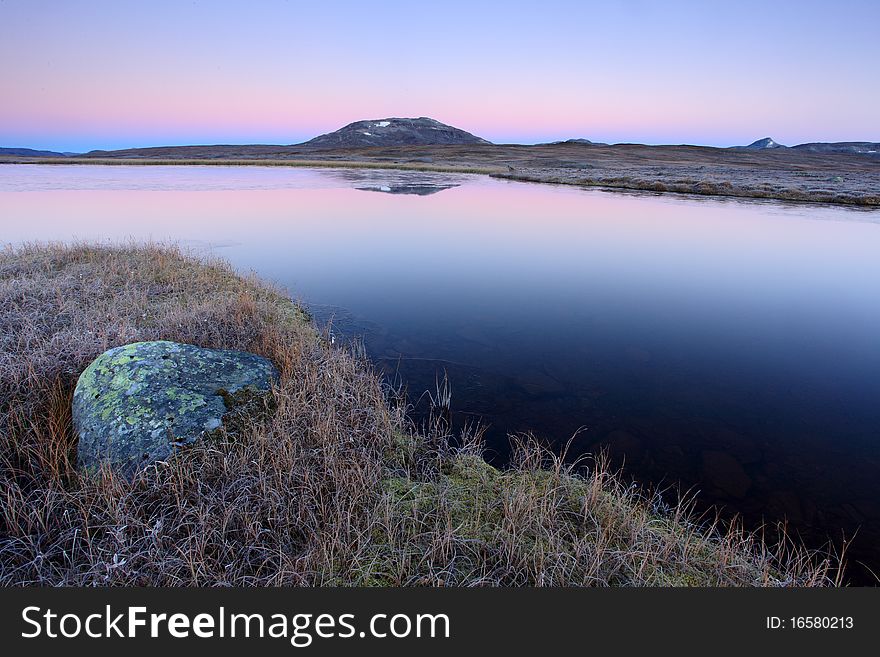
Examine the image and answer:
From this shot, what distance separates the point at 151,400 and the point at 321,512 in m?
2.28

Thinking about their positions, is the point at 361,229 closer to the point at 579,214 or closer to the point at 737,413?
the point at 579,214

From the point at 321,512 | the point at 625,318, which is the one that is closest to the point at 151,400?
the point at 321,512

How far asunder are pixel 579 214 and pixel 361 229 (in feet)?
46.9

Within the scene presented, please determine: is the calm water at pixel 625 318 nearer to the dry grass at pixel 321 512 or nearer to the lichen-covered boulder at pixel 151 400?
the dry grass at pixel 321 512

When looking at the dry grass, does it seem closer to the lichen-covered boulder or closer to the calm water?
the lichen-covered boulder

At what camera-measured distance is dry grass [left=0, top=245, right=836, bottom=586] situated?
3584mm

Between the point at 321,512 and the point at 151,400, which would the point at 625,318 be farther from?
the point at 151,400

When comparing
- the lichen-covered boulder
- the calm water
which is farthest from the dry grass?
the calm water

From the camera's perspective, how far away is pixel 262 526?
405cm

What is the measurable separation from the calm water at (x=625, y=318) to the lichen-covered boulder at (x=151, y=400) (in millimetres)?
3261

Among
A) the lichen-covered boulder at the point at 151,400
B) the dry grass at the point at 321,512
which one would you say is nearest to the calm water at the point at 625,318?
the dry grass at the point at 321,512

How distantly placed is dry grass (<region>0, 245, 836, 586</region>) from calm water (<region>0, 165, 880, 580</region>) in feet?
4.03

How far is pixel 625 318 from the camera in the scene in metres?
12.0

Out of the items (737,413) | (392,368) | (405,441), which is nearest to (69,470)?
(405,441)
